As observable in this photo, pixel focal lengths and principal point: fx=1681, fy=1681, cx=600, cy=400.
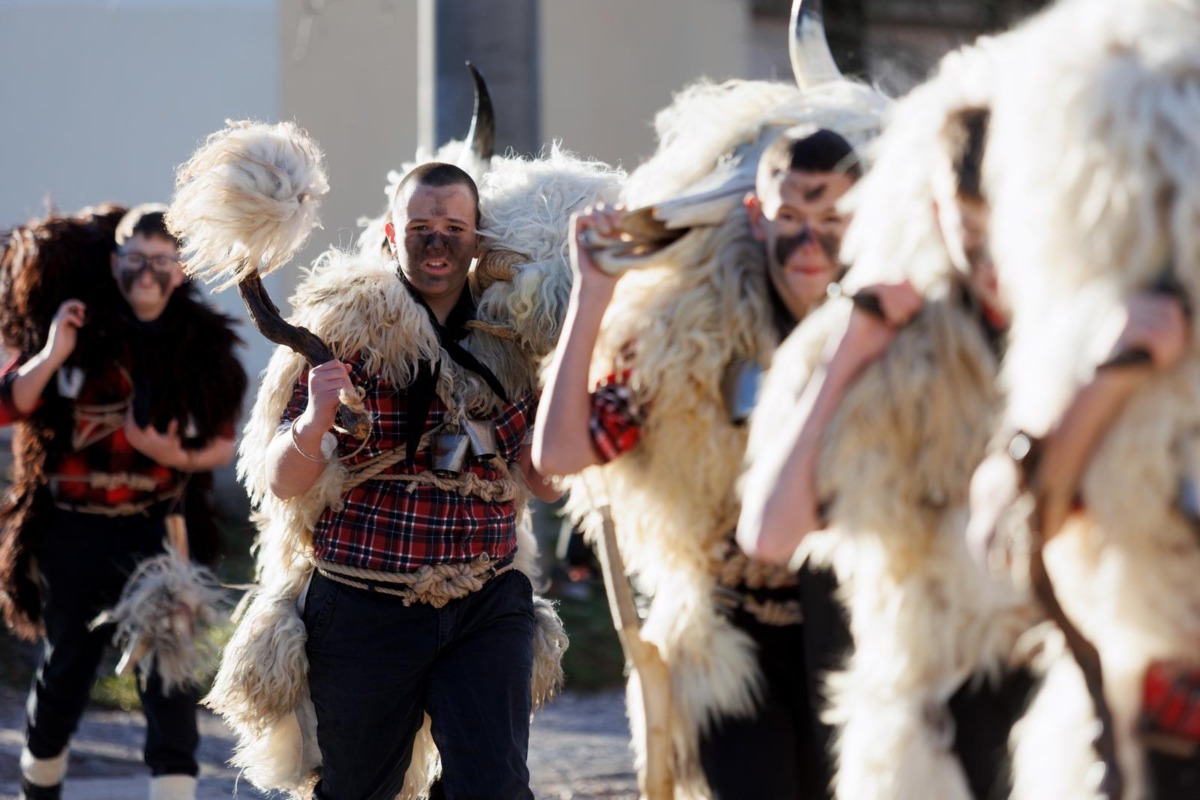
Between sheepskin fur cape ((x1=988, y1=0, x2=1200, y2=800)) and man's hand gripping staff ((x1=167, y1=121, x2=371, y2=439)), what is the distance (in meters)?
1.94

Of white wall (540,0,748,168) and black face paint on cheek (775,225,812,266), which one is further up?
white wall (540,0,748,168)

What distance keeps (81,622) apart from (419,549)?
1743 millimetres

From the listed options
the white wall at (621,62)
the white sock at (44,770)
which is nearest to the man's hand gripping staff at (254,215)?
the white sock at (44,770)

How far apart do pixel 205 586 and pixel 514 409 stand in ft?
5.47

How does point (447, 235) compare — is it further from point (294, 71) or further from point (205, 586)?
point (294, 71)

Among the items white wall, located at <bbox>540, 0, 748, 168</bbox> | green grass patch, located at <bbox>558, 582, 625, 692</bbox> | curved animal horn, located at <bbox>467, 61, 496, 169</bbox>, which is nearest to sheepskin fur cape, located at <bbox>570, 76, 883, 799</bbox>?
curved animal horn, located at <bbox>467, 61, 496, 169</bbox>

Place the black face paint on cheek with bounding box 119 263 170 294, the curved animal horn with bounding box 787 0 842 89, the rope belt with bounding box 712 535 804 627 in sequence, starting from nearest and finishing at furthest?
the rope belt with bounding box 712 535 804 627 → the curved animal horn with bounding box 787 0 842 89 → the black face paint on cheek with bounding box 119 263 170 294

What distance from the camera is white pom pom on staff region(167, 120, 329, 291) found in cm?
397

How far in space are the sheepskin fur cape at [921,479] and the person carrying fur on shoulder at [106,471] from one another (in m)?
2.97

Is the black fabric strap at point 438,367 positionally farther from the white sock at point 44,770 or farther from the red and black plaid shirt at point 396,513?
the white sock at point 44,770

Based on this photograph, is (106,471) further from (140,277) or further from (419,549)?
(419,549)

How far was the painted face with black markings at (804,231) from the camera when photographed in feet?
10.2

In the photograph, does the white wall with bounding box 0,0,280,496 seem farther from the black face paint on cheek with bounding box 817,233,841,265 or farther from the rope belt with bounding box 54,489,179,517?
the black face paint on cheek with bounding box 817,233,841,265

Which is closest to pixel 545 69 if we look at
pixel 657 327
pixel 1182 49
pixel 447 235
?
pixel 447 235
